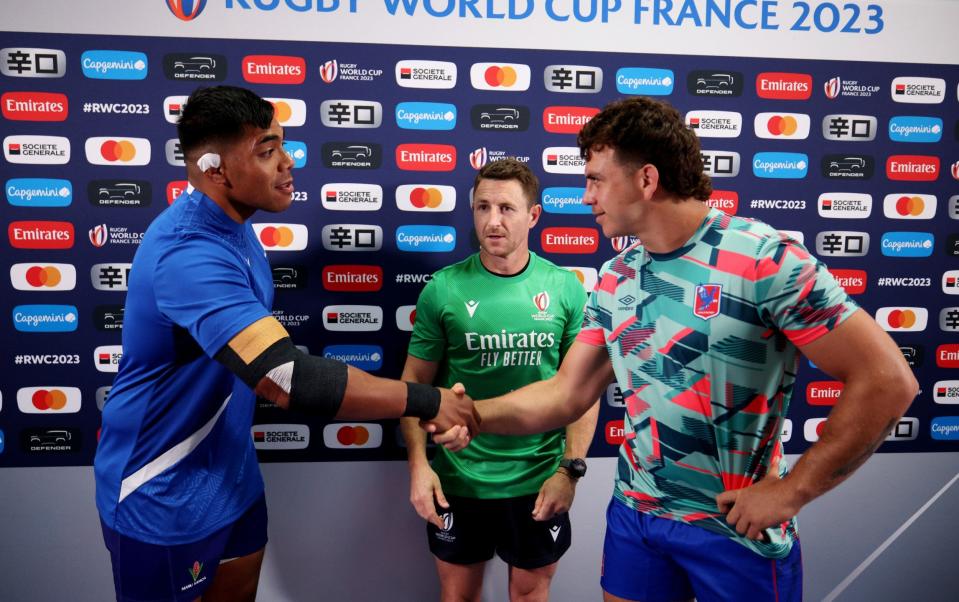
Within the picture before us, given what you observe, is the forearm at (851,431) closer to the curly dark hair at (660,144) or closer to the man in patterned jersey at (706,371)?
the man in patterned jersey at (706,371)

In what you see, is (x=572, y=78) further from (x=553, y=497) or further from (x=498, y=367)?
(x=553, y=497)

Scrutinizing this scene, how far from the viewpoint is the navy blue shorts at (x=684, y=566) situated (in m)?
1.24

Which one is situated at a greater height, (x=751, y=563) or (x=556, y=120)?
(x=556, y=120)

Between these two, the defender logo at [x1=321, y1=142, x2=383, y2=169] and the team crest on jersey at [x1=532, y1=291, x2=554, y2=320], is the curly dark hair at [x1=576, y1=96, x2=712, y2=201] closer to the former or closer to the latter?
the team crest on jersey at [x1=532, y1=291, x2=554, y2=320]

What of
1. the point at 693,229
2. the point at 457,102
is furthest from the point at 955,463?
the point at 457,102

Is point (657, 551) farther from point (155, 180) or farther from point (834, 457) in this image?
point (155, 180)

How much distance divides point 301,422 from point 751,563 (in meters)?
1.59

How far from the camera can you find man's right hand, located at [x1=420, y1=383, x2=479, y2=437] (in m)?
1.55

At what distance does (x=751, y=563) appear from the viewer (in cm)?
124

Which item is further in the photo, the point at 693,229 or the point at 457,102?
the point at 457,102

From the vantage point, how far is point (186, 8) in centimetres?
203

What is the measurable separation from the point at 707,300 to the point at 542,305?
2.35 ft

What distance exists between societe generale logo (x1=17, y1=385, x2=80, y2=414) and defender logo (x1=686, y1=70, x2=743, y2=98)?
2.59 m

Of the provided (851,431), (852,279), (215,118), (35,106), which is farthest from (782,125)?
(35,106)
